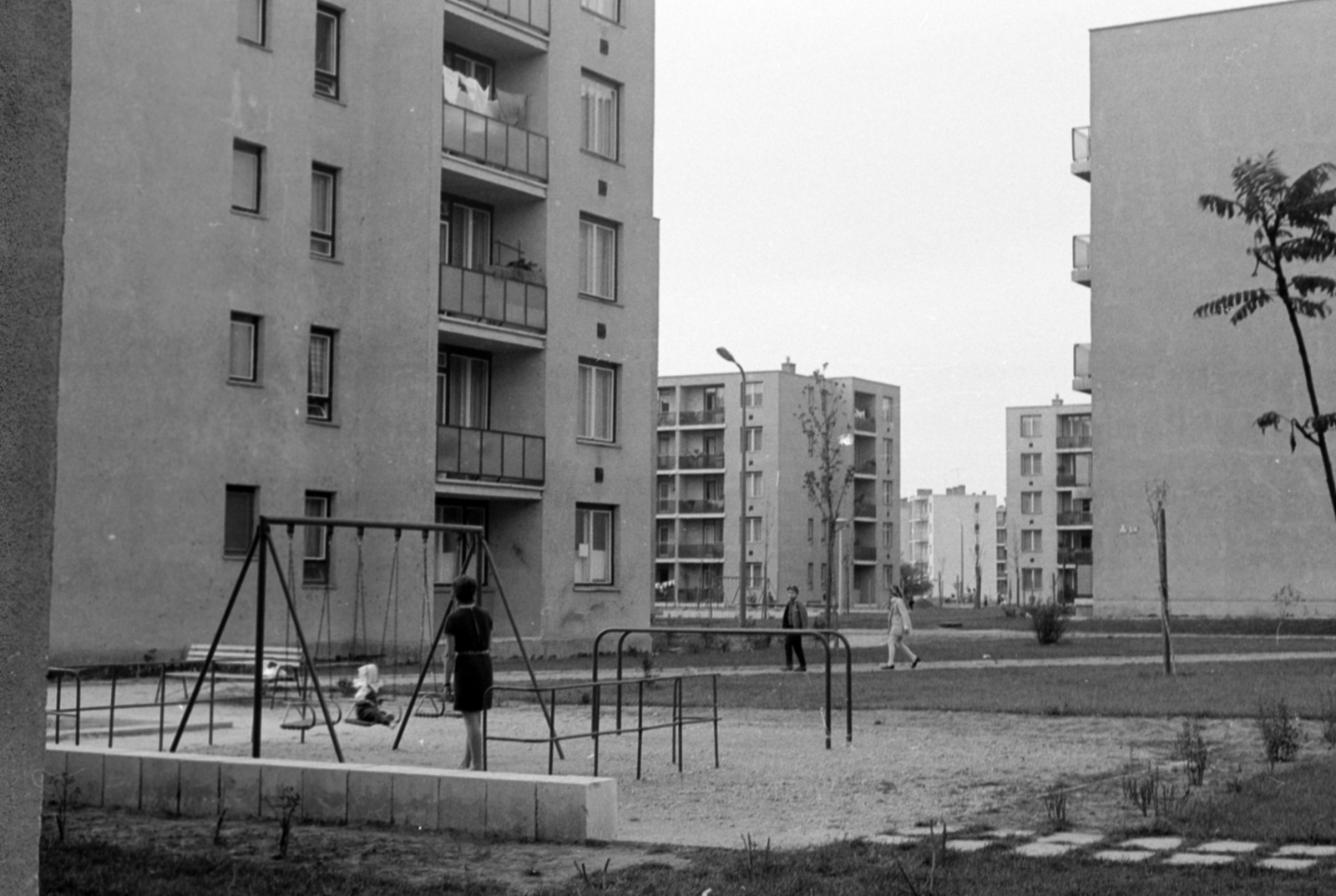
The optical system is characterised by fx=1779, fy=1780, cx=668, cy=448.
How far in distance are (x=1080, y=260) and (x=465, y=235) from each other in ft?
109

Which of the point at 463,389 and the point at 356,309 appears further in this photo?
the point at 463,389

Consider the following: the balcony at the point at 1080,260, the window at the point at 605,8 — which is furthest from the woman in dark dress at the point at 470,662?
the balcony at the point at 1080,260

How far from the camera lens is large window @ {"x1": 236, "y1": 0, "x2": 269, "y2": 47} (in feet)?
110

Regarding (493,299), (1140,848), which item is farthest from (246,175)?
(1140,848)

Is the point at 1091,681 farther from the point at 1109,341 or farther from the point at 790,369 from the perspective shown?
the point at 790,369

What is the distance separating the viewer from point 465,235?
129ft

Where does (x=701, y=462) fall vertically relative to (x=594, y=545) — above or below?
above

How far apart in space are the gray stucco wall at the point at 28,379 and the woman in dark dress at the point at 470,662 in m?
8.90

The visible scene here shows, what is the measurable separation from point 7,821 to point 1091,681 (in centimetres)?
2263

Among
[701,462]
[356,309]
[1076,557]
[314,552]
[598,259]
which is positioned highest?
[701,462]

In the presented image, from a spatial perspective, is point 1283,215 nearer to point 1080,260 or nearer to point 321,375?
point 321,375

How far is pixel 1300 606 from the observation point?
56625 millimetres

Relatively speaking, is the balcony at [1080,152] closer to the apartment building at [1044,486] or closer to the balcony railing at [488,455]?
the balcony railing at [488,455]

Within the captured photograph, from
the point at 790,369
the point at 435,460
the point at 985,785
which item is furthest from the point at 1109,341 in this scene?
the point at 790,369
